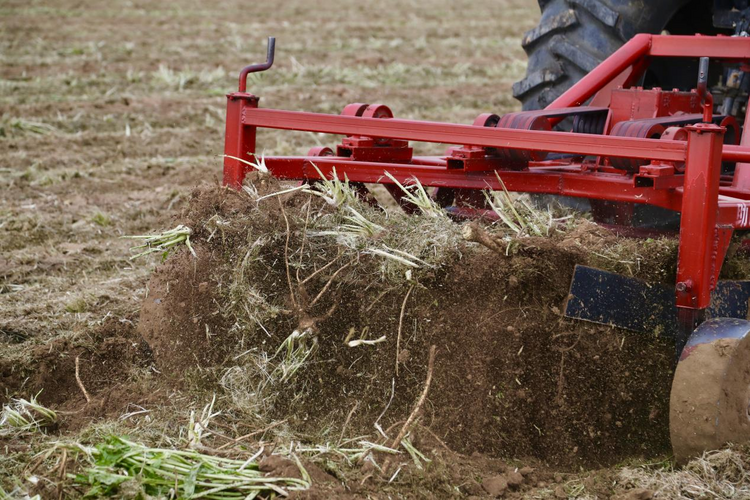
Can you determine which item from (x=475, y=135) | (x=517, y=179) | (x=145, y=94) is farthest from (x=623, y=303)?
(x=145, y=94)

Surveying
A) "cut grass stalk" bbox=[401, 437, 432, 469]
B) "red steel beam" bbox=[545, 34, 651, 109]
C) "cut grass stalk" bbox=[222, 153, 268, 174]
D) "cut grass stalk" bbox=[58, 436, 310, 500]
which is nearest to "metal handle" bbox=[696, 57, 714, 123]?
"red steel beam" bbox=[545, 34, 651, 109]

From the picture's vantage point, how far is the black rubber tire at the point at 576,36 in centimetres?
438

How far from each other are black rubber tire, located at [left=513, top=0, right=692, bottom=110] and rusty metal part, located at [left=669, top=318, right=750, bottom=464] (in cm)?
206

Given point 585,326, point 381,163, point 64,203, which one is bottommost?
point 64,203

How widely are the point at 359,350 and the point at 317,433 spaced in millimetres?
308

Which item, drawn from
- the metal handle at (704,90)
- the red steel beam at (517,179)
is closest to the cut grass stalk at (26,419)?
the red steel beam at (517,179)

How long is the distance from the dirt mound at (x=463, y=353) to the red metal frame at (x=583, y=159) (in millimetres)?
182

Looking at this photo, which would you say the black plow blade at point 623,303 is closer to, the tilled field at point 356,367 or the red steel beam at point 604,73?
the tilled field at point 356,367

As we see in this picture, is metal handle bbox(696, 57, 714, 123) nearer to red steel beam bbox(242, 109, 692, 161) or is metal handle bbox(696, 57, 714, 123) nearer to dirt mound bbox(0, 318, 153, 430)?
red steel beam bbox(242, 109, 692, 161)

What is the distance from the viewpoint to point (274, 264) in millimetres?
3238

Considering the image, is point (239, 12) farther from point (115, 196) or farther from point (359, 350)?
point (359, 350)

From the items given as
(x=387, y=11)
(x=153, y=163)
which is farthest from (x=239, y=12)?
(x=153, y=163)

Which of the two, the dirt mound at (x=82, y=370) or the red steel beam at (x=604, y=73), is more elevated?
the red steel beam at (x=604, y=73)

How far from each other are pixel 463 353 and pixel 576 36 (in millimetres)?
2189
